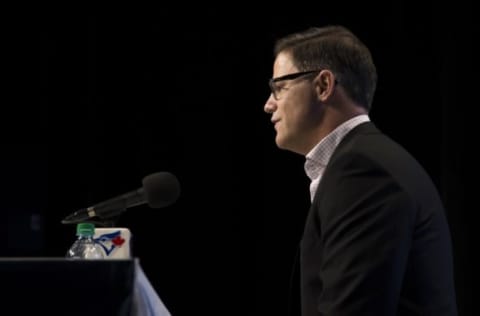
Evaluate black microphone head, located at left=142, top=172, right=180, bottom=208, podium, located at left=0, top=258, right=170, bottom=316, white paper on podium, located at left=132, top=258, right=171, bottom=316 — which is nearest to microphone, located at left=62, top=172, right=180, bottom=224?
black microphone head, located at left=142, top=172, right=180, bottom=208

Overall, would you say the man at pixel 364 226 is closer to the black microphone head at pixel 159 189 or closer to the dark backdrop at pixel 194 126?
the black microphone head at pixel 159 189

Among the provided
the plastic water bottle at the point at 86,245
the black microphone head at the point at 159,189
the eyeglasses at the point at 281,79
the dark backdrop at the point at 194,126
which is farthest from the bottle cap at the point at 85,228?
the dark backdrop at the point at 194,126

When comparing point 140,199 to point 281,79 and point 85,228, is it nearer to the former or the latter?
point 85,228

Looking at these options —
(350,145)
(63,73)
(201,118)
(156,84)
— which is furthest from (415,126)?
(350,145)

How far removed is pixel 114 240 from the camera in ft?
4.83

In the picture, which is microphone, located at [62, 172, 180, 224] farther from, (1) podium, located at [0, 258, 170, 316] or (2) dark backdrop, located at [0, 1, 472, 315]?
(2) dark backdrop, located at [0, 1, 472, 315]

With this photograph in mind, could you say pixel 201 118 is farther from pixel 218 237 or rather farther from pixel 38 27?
pixel 38 27

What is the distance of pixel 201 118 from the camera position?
3.49m

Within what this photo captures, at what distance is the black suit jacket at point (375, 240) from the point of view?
1248 millimetres

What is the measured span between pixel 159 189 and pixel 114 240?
146 mm

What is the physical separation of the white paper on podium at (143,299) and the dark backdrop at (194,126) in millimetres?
2240

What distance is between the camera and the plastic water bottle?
1411 mm

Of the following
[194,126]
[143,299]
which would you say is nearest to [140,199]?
[143,299]

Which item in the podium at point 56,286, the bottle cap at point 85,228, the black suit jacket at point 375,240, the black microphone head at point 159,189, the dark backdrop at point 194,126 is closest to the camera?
the podium at point 56,286
